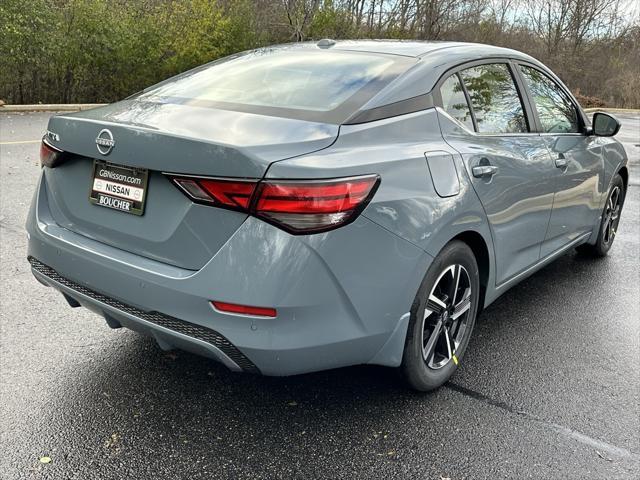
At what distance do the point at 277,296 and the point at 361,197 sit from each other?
0.48 m

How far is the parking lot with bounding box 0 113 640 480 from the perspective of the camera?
2498 mm

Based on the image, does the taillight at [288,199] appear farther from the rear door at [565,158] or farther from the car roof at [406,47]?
the rear door at [565,158]

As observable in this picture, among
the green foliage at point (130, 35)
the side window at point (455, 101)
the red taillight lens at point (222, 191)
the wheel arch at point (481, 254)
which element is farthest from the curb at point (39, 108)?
the red taillight lens at point (222, 191)

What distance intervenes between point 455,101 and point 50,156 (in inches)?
76.3

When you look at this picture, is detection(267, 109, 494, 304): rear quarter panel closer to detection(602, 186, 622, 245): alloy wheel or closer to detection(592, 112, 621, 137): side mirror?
detection(592, 112, 621, 137): side mirror

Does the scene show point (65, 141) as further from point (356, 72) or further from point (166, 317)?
point (356, 72)

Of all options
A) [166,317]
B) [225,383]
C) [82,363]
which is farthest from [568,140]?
[82,363]

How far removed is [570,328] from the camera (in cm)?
396

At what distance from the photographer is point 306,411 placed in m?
2.86

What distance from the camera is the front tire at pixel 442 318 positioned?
9.01ft

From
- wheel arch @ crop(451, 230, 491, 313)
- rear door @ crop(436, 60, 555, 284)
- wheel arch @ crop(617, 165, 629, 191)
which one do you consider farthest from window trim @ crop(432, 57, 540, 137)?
wheel arch @ crop(617, 165, 629, 191)

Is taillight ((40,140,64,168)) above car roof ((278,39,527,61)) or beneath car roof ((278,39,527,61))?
beneath

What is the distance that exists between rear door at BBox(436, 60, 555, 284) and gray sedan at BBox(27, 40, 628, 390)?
15mm

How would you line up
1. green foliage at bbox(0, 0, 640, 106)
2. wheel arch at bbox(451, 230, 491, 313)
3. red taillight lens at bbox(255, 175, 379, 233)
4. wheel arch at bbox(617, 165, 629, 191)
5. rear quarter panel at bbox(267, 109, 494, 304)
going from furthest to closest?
green foliage at bbox(0, 0, 640, 106)
wheel arch at bbox(617, 165, 629, 191)
wheel arch at bbox(451, 230, 491, 313)
rear quarter panel at bbox(267, 109, 494, 304)
red taillight lens at bbox(255, 175, 379, 233)
